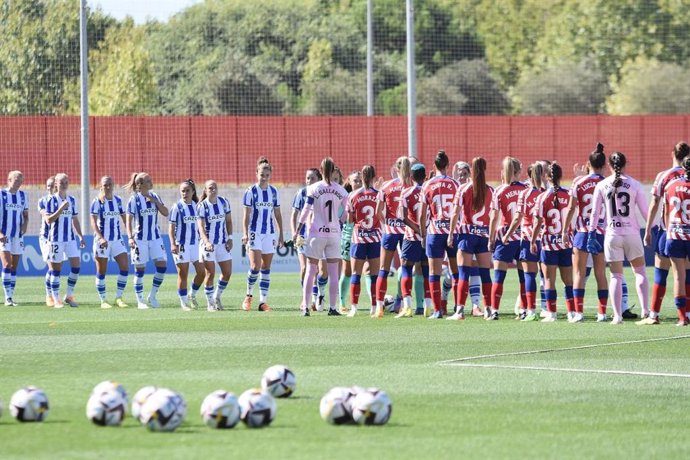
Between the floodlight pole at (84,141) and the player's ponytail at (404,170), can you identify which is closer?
the player's ponytail at (404,170)

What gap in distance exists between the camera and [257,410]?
9.40 meters

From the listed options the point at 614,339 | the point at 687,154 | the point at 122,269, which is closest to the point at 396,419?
the point at 614,339

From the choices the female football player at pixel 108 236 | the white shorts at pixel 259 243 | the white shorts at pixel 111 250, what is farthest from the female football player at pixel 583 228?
the white shorts at pixel 111 250

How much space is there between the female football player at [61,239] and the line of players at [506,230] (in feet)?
15.0

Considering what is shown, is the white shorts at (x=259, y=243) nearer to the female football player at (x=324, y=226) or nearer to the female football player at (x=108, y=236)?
the female football player at (x=324, y=226)

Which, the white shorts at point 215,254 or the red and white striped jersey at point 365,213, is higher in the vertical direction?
the red and white striped jersey at point 365,213

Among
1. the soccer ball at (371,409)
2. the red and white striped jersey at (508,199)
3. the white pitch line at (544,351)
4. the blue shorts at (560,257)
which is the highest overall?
the red and white striped jersey at (508,199)

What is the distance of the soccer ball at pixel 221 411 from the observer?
30.5 ft

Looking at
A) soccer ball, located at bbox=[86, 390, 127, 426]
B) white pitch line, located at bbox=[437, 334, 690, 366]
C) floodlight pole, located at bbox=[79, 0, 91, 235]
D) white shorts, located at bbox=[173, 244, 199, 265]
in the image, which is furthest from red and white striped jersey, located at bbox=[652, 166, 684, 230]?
floodlight pole, located at bbox=[79, 0, 91, 235]

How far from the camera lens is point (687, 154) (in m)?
17.2

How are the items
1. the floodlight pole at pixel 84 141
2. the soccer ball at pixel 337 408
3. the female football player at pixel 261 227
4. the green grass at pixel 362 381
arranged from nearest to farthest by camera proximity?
1. the green grass at pixel 362 381
2. the soccer ball at pixel 337 408
3. the female football player at pixel 261 227
4. the floodlight pole at pixel 84 141

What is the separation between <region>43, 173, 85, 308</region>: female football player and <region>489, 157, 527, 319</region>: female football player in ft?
23.6

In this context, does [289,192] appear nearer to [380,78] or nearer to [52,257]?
[52,257]

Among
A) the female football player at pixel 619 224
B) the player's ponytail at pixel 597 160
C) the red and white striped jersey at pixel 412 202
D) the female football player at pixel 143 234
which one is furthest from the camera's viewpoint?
the female football player at pixel 143 234
